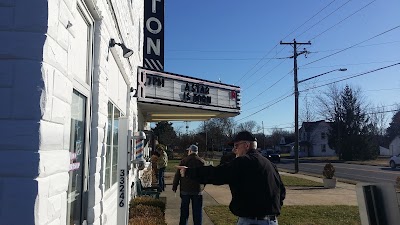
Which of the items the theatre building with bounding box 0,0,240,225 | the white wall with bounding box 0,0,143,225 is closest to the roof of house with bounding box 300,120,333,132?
the theatre building with bounding box 0,0,240,225

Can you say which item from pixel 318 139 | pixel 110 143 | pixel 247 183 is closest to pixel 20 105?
pixel 247 183

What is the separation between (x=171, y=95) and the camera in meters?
12.5

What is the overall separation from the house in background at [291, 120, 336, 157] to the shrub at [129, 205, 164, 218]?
77515 mm

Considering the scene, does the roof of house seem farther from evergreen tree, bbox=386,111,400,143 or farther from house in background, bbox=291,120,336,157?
evergreen tree, bbox=386,111,400,143

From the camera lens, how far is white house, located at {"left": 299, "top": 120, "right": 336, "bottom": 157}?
270 ft

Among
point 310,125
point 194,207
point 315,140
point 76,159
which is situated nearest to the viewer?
point 76,159

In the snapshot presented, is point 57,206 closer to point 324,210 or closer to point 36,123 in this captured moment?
point 36,123

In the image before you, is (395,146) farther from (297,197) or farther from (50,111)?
(50,111)

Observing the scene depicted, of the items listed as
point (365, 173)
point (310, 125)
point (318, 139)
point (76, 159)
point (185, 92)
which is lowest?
point (365, 173)

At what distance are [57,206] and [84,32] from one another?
1.71 metres

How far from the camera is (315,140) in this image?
8469 cm

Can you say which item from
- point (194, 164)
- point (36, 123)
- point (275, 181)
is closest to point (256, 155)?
point (275, 181)

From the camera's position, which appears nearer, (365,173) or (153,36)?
(153,36)

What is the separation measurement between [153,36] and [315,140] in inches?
3012
